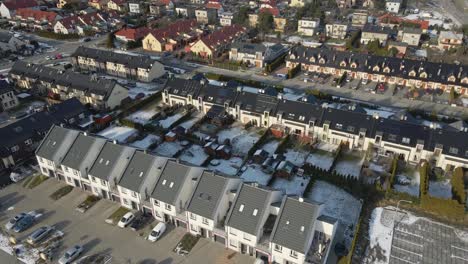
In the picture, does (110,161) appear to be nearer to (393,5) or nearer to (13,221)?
(13,221)

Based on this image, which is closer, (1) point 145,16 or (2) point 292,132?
(2) point 292,132

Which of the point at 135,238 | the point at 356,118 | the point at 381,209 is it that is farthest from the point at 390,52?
the point at 135,238

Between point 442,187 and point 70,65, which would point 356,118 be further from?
point 70,65

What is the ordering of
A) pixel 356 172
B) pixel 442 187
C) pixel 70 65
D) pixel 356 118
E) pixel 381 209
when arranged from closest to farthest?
pixel 381 209 → pixel 442 187 → pixel 356 172 → pixel 356 118 → pixel 70 65

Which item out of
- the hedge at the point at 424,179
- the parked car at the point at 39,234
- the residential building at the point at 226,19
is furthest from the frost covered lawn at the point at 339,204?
the residential building at the point at 226,19

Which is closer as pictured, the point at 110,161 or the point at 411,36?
the point at 110,161

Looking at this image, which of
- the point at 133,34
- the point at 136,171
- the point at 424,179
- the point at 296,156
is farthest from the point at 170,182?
the point at 133,34
